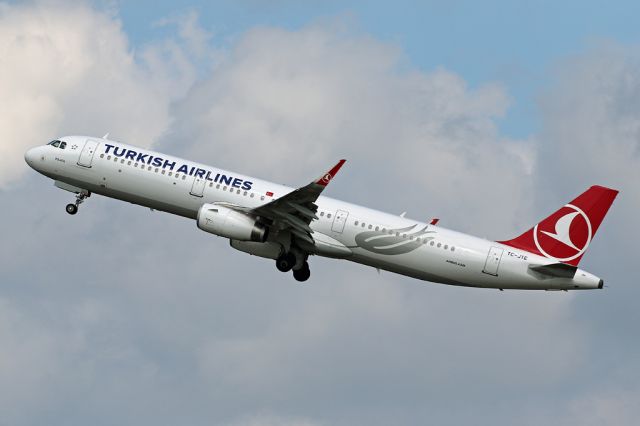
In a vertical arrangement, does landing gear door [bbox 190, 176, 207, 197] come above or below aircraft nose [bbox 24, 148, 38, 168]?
below

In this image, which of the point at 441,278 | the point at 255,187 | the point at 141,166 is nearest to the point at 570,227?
the point at 441,278

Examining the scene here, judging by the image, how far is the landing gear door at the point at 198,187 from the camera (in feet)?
214

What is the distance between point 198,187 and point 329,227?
8.19 m

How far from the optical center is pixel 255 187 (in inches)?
2579

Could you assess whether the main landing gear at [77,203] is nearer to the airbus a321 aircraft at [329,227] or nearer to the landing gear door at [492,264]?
the airbus a321 aircraft at [329,227]

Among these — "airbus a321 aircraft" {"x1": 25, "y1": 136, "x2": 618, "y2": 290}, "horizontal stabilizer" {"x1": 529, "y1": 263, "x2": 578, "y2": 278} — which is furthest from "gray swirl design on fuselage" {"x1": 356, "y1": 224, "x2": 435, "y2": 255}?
"horizontal stabilizer" {"x1": 529, "y1": 263, "x2": 578, "y2": 278}

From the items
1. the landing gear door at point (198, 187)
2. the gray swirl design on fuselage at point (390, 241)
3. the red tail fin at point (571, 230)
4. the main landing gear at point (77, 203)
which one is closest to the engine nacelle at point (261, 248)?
the landing gear door at point (198, 187)

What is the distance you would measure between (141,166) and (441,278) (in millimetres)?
19203

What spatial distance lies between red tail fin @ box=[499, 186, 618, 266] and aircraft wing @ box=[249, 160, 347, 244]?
39.6 ft

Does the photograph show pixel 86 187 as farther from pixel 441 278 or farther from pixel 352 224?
pixel 441 278

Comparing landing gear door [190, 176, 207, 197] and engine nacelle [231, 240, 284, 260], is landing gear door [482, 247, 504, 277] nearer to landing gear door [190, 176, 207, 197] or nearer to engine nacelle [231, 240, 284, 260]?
engine nacelle [231, 240, 284, 260]

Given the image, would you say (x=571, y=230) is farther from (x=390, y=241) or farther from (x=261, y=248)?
(x=261, y=248)

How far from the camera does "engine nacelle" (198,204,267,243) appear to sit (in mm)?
62625

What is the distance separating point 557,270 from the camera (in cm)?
6275
